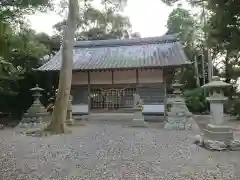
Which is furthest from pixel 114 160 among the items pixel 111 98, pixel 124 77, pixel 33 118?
pixel 111 98

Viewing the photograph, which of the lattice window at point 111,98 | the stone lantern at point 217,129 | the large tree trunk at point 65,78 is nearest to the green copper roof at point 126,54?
the lattice window at point 111,98

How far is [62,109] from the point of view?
36.1ft

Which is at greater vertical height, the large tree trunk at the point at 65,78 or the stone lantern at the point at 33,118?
the large tree trunk at the point at 65,78

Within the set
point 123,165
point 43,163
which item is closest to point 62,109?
point 43,163

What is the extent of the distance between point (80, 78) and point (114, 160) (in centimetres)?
1213

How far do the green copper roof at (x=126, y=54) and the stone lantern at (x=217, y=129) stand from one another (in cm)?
680

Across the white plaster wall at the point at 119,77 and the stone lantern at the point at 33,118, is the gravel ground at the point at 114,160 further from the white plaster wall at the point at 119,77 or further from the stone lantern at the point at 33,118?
the white plaster wall at the point at 119,77

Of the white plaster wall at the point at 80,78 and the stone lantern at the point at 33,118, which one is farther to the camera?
the white plaster wall at the point at 80,78

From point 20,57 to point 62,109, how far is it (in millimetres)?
7827

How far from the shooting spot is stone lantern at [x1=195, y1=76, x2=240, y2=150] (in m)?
7.47

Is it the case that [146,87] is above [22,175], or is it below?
above

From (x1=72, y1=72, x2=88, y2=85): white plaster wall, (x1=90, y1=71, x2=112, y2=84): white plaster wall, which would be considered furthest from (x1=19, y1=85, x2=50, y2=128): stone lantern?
(x1=90, y1=71, x2=112, y2=84): white plaster wall

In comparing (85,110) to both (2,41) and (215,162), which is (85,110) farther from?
(2,41)

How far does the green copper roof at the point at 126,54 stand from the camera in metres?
16.1
